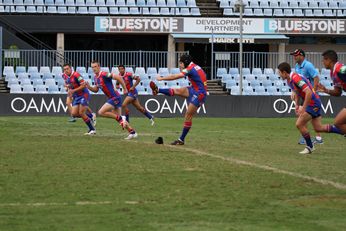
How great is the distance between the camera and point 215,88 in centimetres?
4469

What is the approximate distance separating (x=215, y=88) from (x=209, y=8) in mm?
7979

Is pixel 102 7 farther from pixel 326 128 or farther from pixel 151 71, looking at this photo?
pixel 326 128

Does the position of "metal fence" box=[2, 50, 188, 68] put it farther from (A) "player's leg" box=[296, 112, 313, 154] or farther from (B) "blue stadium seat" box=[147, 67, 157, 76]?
(A) "player's leg" box=[296, 112, 313, 154]

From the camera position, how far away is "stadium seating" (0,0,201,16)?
48.3 meters

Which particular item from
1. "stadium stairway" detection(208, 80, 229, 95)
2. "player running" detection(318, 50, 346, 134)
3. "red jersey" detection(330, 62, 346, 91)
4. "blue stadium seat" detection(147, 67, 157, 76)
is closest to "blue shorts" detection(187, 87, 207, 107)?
"player running" detection(318, 50, 346, 134)

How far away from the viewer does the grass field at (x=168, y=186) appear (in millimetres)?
9381

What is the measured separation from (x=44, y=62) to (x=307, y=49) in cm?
1679

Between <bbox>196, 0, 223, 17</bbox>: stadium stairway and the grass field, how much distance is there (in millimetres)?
30583

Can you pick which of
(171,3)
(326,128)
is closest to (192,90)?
(326,128)

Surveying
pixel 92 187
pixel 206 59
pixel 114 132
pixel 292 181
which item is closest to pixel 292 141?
pixel 114 132

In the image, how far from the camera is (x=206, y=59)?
170ft

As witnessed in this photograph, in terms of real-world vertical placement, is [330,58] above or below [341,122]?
above

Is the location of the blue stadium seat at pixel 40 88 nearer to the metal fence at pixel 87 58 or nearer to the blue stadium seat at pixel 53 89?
the blue stadium seat at pixel 53 89

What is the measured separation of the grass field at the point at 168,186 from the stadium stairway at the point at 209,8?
100 ft
